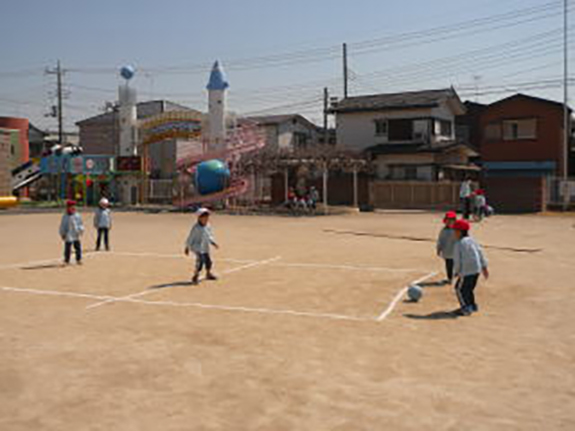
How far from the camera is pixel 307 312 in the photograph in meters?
9.84

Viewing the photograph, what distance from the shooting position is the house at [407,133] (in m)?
40.9

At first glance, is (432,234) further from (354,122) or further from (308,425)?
(354,122)

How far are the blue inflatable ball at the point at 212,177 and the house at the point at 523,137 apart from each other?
17653 millimetres

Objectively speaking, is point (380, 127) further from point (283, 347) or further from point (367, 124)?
point (283, 347)

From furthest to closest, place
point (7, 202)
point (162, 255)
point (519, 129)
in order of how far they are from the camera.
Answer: point (519, 129) < point (7, 202) < point (162, 255)

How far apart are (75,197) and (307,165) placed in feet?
70.3

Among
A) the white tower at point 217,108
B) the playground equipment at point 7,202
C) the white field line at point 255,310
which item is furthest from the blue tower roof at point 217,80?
the white field line at point 255,310

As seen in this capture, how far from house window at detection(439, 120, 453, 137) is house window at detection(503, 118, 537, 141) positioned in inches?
152

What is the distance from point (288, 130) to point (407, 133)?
1460 centimetres

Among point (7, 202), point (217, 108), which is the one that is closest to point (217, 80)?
point (217, 108)

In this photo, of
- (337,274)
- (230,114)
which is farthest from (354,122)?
(337,274)

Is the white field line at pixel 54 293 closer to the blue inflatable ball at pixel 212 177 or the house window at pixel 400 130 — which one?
the blue inflatable ball at pixel 212 177

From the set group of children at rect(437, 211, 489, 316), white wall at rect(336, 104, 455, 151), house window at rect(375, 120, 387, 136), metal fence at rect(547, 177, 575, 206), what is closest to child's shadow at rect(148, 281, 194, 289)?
group of children at rect(437, 211, 489, 316)

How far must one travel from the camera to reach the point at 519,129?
44.2 metres
